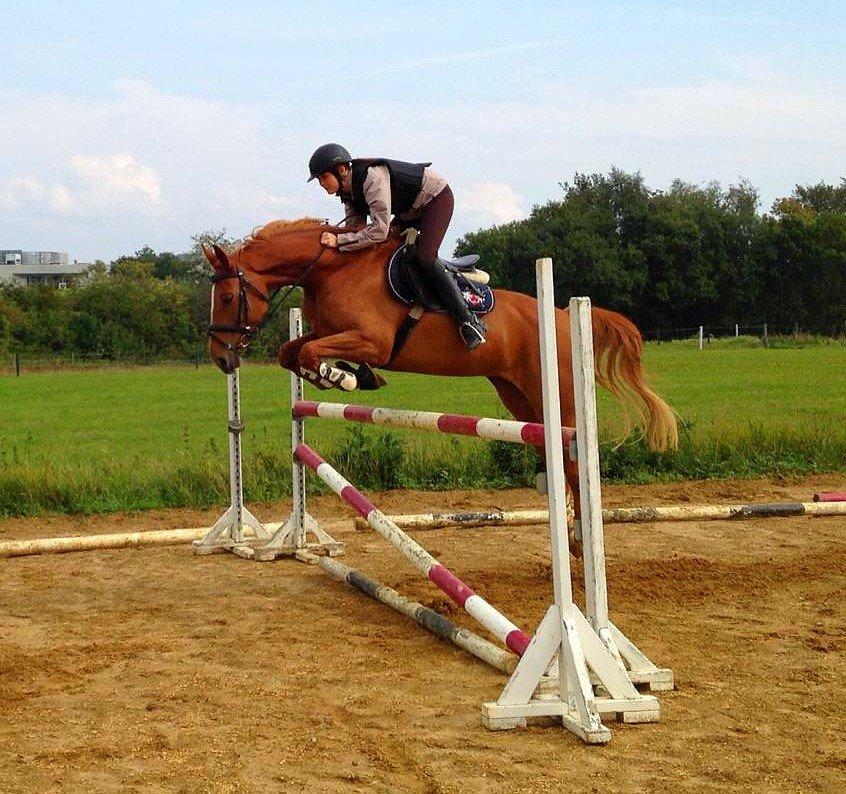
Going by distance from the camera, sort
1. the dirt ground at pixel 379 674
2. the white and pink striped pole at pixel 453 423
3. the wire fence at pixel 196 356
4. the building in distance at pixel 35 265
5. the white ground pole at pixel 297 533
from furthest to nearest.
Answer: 1. the building in distance at pixel 35 265
2. the wire fence at pixel 196 356
3. the white ground pole at pixel 297 533
4. the white and pink striped pole at pixel 453 423
5. the dirt ground at pixel 379 674

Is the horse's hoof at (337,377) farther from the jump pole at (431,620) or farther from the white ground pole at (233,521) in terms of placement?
the white ground pole at (233,521)

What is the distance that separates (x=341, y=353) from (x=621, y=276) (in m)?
46.0

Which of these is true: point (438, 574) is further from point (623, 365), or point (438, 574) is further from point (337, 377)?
point (623, 365)

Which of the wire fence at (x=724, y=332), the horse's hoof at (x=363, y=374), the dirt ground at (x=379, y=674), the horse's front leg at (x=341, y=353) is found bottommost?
the dirt ground at (x=379, y=674)

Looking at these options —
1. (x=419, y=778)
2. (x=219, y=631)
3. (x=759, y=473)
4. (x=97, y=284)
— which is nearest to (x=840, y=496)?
(x=759, y=473)

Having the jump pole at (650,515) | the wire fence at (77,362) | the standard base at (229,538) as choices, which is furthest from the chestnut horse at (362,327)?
the wire fence at (77,362)

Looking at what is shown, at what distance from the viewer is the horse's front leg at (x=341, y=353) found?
5.68 meters

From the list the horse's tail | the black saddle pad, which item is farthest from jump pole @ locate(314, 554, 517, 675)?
the horse's tail

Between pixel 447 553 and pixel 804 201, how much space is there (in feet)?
256

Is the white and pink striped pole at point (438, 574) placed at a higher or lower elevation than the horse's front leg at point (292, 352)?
lower

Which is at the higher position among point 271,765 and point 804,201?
point 804,201

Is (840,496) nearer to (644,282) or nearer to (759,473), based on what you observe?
(759,473)

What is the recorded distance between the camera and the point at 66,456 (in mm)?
14375

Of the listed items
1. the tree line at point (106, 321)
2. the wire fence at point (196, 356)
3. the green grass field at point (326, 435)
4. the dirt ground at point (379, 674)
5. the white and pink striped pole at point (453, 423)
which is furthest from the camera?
the tree line at point (106, 321)
